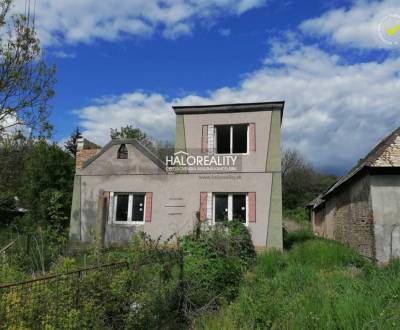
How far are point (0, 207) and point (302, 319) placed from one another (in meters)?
26.4

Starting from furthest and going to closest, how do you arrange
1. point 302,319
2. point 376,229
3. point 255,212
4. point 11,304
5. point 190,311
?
1. point 255,212
2. point 376,229
3. point 190,311
4. point 302,319
5. point 11,304

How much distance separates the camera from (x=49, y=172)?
2412cm

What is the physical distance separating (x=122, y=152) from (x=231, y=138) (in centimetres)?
474

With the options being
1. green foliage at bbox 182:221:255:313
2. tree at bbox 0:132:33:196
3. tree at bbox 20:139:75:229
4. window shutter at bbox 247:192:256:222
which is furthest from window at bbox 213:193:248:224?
tree at bbox 20:139:75:229

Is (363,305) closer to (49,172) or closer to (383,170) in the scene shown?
(383,170)

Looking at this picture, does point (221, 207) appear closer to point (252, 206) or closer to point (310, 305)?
point (252, 206)

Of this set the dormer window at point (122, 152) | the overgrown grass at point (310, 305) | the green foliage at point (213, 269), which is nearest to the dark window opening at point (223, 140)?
the dormer window at point (122, 152)

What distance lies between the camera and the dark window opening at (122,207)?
50.5ft

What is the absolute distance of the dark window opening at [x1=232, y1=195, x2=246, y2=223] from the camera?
14.3 m

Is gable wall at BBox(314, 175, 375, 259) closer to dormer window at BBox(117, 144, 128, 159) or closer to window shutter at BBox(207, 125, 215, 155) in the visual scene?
window shutter at BBox(207, 125, 215, 155)

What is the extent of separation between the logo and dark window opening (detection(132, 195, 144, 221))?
1.76 metres

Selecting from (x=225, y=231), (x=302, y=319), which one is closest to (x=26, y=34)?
(x=225, y=231)

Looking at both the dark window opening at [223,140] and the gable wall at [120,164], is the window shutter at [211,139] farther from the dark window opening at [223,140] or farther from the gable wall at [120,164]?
the gable wall at [120,164]

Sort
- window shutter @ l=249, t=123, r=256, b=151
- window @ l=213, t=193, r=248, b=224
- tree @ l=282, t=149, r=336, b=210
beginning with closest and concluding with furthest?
1. window @ l=213, t=193, r=248, b=224
2. window shutter @ l=249, t=123, r=256, b=151
3. tree @ l=282, t=149, r=336, b=210
